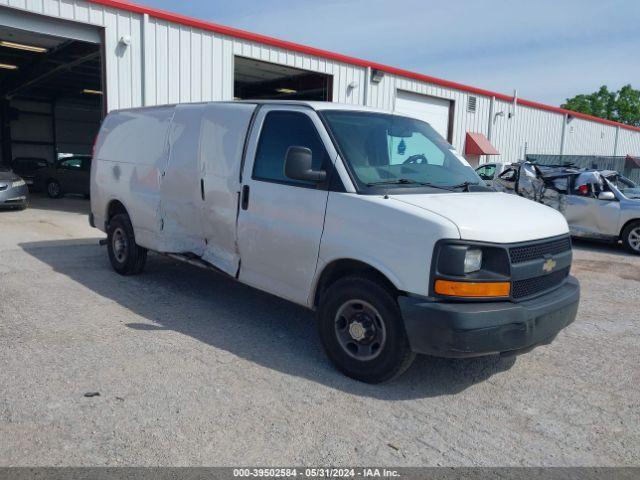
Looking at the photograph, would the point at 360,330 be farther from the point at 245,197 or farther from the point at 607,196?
the point at 607,196

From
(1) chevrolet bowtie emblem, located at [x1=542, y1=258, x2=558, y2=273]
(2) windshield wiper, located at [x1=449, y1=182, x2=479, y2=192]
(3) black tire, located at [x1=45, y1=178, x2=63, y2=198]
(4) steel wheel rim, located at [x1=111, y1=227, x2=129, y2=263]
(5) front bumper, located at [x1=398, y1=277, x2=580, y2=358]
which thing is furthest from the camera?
(3) black tire, located at [x1=45, y1=178, x2=63, y2=198]

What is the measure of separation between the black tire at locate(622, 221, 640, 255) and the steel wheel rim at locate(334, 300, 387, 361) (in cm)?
894

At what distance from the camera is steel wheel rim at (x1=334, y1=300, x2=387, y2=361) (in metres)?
4.00

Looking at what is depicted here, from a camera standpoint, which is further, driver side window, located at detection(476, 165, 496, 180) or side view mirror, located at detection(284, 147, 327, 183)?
driver side window, located at detection(476, 165, 496, 180)

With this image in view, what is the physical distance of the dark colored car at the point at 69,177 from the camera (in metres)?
→ 18.9

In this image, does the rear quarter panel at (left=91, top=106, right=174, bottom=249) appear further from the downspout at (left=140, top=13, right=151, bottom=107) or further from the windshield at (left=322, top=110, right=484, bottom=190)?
the downspout at (left=140, top=13, right=151, bottom=107)

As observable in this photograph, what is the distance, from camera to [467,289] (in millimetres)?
3617

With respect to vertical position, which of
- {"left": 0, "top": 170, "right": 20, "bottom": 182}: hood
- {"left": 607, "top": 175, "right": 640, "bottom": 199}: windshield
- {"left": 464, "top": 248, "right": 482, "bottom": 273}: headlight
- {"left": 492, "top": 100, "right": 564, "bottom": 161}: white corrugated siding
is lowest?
{"left": 464, "top": 248, "right": 482, "bottom": 273}: headlight

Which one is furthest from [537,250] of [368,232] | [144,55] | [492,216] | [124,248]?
[144,55]

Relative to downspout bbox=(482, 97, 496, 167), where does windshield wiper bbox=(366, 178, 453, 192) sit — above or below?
below

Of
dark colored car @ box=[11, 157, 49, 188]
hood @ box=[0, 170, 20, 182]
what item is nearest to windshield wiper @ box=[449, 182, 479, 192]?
hood @ box=[0, 170, 20, 182]

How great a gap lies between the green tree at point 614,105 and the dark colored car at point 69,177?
7275 cm

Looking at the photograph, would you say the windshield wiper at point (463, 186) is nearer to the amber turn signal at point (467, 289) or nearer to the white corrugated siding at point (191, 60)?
the amber turn signal at point (467, 289)

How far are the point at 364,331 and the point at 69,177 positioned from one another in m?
17.9
